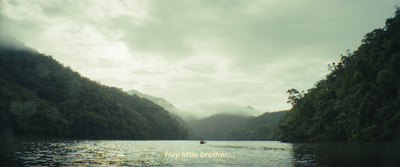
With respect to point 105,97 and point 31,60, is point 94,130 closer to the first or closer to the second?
point 105,97

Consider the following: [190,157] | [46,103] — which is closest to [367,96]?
[190,157]

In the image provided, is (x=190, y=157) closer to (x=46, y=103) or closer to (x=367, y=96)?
(x=367, y=96)

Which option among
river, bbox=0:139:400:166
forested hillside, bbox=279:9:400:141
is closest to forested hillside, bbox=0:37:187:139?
river, bbox=0:139:400:166

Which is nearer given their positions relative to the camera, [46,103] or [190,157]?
[190,157]

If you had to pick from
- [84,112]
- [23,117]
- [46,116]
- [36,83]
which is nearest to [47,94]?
[36,83]

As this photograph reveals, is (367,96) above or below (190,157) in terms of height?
above

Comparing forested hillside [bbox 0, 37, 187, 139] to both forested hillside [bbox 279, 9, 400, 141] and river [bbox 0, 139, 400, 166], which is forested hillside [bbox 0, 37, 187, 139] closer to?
river [bbox 0, 139, 400, 166]
